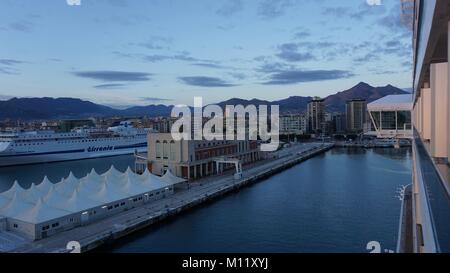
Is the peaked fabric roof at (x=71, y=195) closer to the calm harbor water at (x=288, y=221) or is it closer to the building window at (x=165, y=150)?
the calm harbor water at (x=288, y=221)

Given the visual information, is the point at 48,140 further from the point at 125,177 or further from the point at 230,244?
the point at 230,244

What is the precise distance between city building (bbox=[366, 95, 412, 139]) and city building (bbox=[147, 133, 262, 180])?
13.9 feet

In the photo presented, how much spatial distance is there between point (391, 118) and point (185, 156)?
468cm

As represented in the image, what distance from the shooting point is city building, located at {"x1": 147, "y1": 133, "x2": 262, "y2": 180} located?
8.75m

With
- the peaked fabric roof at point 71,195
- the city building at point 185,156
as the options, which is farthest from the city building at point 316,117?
the peaked fabric roof at point 71,195

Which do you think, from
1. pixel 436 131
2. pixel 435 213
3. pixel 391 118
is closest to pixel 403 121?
pixel 391 118

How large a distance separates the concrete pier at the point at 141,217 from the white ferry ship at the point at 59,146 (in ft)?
25.4

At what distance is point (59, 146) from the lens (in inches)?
545

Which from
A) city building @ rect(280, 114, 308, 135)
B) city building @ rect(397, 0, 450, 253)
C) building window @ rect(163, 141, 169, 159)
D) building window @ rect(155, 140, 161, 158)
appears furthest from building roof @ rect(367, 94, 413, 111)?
city building @ rect(280, 114, 308, 135)

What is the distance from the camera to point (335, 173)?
9.95m

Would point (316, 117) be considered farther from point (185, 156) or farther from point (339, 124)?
point (185, 156)

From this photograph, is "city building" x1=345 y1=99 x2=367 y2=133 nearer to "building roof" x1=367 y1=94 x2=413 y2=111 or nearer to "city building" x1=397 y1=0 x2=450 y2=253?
"building roof" x1=367 y1=94 x2=413 y2=111
